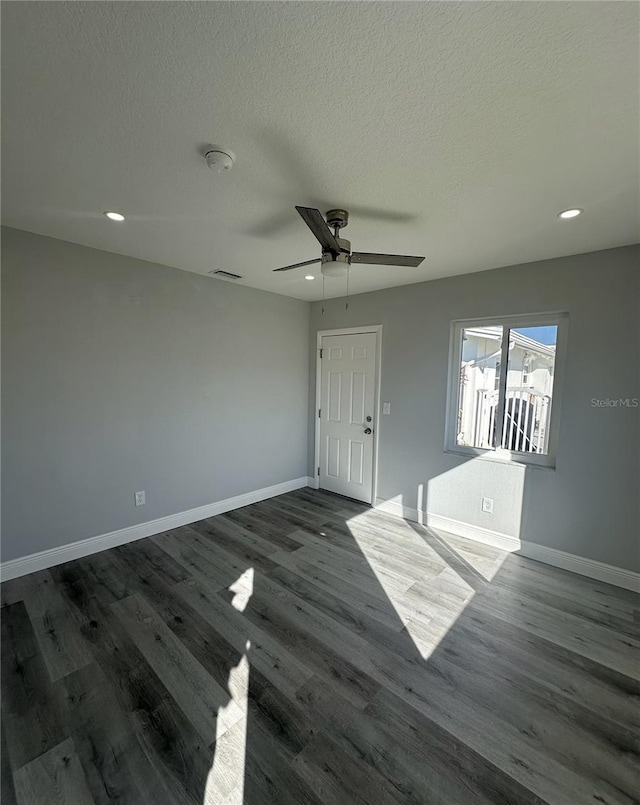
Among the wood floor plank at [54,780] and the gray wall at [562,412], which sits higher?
the gray wall at [562,412]

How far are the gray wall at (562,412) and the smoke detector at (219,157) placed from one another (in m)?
2.52

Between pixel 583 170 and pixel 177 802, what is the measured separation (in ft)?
10.6

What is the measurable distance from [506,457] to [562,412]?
64 cm

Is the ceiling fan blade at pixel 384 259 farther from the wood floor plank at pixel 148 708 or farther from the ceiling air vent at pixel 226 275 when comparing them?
the wood floor plank at pixel 148 708

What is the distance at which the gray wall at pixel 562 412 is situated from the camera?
8.52 ft

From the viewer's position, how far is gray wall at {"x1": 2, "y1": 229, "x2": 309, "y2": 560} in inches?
102

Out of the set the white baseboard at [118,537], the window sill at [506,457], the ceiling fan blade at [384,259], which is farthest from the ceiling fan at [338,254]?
the white baseboard at [118,537]

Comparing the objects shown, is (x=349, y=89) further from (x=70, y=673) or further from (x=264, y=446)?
(x=264, y=446)

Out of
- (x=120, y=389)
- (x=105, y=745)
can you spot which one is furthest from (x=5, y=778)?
(x=120, y=389)

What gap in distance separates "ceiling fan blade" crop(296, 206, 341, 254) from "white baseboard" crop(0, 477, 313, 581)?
2.99 meters

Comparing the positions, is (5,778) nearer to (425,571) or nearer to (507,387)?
(425,571)

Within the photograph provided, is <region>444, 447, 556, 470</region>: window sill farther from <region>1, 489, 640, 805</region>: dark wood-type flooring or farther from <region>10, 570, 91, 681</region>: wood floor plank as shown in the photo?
<region>10, 570, 91, 681</region>: wood floor plank

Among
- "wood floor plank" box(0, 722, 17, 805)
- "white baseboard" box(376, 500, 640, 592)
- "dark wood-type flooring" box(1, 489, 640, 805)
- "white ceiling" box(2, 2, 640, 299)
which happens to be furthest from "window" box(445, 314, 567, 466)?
"wood floor plank" box(0, 722, 17, 805)

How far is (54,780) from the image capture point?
4.35 feet
